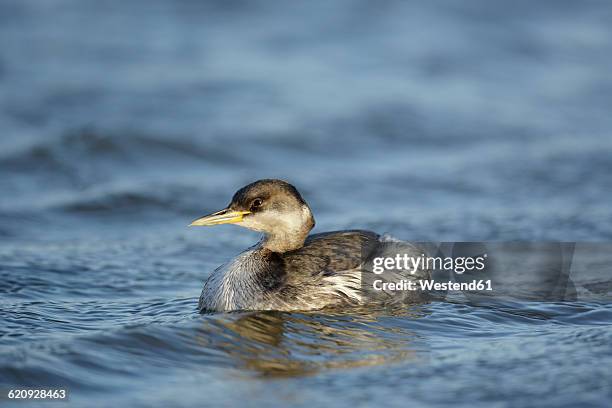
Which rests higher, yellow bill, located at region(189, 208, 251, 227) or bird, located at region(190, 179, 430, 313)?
yellow bill, located at region(189, 208, 251, 227)

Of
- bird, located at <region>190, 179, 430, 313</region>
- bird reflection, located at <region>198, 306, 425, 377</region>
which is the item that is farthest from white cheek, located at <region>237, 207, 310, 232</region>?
bird reflection, located at <region>198, 306, 425, 377</region>

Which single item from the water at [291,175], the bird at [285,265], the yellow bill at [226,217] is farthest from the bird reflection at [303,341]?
the yellow bill at [226,217]

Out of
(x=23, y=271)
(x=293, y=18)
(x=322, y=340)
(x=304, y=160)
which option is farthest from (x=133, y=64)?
(x=322, y=340)

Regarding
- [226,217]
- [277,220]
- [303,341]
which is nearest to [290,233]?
[277,220]

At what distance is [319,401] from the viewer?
6.64m

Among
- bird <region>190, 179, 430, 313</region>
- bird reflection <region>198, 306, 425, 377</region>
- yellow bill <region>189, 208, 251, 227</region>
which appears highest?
yellow bill <region>189, 208, 251, 227</region>

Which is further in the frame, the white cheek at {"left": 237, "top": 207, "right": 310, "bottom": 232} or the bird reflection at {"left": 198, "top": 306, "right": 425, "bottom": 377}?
the white cheek at {"left": 237, "top": 207, "right": 310, "bottom": 232}

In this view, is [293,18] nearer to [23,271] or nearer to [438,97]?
[438,97]

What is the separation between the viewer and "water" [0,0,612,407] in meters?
7.26

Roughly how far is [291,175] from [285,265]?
5311 millimetres

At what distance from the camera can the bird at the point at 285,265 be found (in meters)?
8.57

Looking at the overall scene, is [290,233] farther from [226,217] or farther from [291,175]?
[291,175]

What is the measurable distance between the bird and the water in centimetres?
21

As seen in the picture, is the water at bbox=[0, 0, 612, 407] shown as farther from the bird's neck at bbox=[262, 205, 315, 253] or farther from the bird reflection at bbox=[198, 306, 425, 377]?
the bird's neck at bbox=[262, 205, 315, 253]
